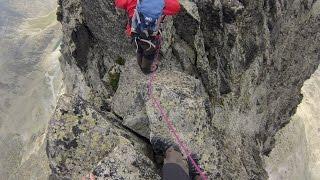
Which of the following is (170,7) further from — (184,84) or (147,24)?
(184,84)

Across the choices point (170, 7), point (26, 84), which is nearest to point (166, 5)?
point (170, 7)

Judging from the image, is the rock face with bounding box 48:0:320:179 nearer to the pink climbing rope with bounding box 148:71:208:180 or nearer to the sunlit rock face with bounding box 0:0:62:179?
the pink climbing rope with bounding box 148:71:208:180

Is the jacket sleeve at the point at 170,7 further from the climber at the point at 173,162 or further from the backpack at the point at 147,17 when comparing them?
the climber at the point at 173,162

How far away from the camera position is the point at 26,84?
67.6 m

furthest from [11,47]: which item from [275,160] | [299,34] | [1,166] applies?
[299,34]

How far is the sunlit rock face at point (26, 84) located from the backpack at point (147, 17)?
24603 mm

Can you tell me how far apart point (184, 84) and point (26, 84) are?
57.1 metres

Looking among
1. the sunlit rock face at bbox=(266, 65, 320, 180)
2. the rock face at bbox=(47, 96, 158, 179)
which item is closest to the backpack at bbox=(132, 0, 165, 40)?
the rock face at bbox=(47, 96, 158, 179)

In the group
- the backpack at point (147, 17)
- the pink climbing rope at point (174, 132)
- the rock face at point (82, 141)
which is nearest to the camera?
the pink climbing rope at point (174, 132)

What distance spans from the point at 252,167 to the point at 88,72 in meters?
9.02

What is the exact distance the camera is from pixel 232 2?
55.2 ft

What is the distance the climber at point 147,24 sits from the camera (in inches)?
553

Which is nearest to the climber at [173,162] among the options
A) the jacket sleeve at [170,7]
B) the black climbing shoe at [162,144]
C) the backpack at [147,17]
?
the black climbing shoe at [162,144]

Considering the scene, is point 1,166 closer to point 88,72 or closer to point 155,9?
point 88,72
